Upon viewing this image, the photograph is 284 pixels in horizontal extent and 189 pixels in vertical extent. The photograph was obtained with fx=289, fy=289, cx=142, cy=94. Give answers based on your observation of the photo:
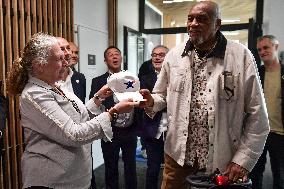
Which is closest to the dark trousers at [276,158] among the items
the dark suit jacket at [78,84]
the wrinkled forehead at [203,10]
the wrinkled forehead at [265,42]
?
the wrinkled forehead at [265,42]

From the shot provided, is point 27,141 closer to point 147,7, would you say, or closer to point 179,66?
point 179,66

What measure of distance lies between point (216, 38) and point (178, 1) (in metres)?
5.17

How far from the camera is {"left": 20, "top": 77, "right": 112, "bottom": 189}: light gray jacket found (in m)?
1.43

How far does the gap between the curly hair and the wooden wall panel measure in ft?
4.45

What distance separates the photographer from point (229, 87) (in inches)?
65.2

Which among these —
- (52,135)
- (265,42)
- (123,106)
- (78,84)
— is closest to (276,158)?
(265,42)

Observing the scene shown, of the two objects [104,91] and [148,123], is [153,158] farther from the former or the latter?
[104,91]

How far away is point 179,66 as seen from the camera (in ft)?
6.08

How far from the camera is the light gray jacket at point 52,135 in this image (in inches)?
56.2

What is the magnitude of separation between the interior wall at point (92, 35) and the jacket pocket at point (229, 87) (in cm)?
280

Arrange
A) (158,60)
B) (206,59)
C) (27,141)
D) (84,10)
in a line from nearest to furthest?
(27,141), (206,59), (158,60), (84,10)

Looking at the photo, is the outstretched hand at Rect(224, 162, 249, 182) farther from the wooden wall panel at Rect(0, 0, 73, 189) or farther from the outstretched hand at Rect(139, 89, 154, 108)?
the wooden wall panel at Rect(0, 0, 73, 189)

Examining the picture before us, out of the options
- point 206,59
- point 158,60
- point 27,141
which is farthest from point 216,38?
point 158,60

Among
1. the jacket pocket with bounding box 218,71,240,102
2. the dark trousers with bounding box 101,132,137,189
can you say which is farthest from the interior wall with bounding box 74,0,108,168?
the jacket pocket with bounding box 218,71,240,102
